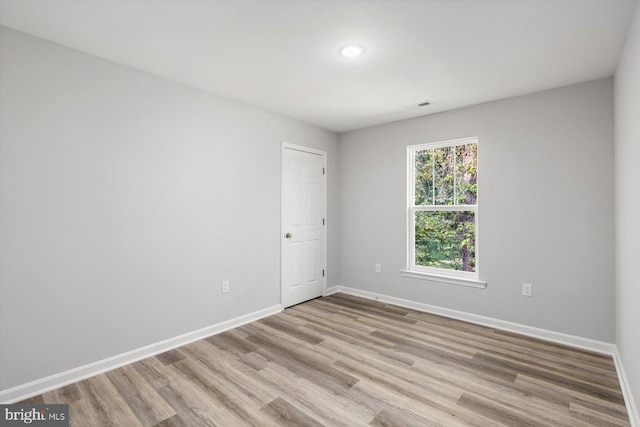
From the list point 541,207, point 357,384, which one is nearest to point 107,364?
point 357,384

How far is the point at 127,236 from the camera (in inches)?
103

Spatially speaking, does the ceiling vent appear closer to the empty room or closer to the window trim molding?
the empty room

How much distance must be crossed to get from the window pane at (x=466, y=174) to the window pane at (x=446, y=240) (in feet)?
0.56

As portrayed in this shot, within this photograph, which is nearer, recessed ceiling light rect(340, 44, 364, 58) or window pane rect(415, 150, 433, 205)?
recessed ceiling light rect(340, 44, 364, 58)

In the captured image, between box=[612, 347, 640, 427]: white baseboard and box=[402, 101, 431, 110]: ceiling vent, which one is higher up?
box=[402, 101, 431, 110]: ceiling vent

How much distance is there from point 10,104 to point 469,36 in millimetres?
3056

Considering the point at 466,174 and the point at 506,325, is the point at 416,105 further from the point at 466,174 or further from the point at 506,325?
the point at 506,325

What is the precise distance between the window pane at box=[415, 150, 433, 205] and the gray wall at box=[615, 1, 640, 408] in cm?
173

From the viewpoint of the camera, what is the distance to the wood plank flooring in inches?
76.8

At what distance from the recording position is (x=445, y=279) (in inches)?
148

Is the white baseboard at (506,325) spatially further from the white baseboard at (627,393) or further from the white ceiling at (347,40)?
the white ceiling at (347,40)

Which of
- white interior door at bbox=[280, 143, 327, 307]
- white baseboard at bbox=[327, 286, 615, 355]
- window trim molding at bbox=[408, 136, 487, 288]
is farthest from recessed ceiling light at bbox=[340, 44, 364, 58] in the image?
white baseboard at bbox=[327, 286, 615, 355]

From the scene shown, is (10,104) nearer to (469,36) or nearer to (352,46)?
(352,46)

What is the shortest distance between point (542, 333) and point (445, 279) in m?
1.02
